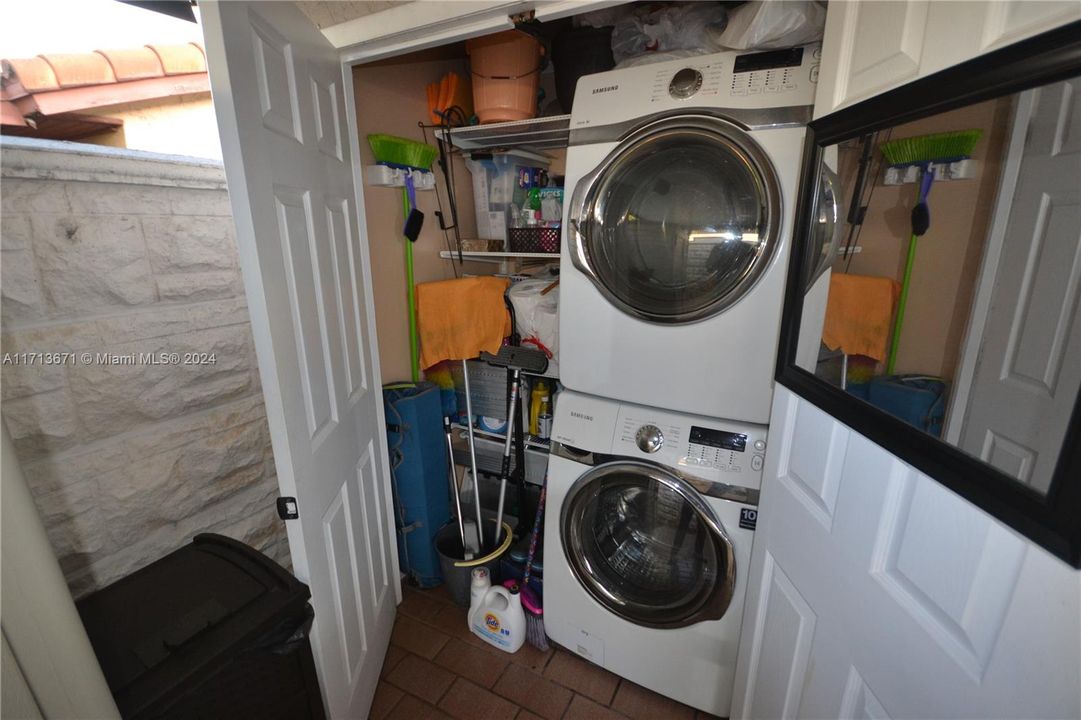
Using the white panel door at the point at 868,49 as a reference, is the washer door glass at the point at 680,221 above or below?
below

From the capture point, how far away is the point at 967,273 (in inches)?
27.8

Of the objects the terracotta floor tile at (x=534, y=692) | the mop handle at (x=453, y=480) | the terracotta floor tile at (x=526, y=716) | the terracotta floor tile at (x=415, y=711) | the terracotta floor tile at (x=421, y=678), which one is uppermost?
the mop handle at (x=453, y=480)

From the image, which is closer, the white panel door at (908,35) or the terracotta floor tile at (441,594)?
the white panel door at (908,35)

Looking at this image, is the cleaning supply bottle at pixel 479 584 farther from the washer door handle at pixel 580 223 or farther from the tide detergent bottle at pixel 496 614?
the washer door handle at pixel 580 223

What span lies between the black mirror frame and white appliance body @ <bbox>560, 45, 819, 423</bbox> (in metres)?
0.18

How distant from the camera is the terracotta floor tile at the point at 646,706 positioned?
1.51 meters

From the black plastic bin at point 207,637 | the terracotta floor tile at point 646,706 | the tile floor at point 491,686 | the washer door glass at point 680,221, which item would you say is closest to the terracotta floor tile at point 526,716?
the tile floor at point 491,686

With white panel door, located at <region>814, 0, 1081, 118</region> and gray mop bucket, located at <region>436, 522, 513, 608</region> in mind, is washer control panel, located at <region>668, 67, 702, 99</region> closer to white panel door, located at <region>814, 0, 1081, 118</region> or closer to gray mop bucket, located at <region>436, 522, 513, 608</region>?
white panel door, located at <region>814, 0, 1081, 118</region>

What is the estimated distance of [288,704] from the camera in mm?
1047

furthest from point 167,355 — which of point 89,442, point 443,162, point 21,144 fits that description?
point 443,162

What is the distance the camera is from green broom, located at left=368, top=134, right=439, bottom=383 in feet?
5.46

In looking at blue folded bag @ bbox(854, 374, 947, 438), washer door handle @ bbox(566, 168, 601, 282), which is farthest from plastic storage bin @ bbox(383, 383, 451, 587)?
blue folded bag @ bbox(854, 374, 947, 438)

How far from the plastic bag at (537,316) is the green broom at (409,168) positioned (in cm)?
43

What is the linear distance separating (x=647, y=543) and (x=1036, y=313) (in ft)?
3.76
